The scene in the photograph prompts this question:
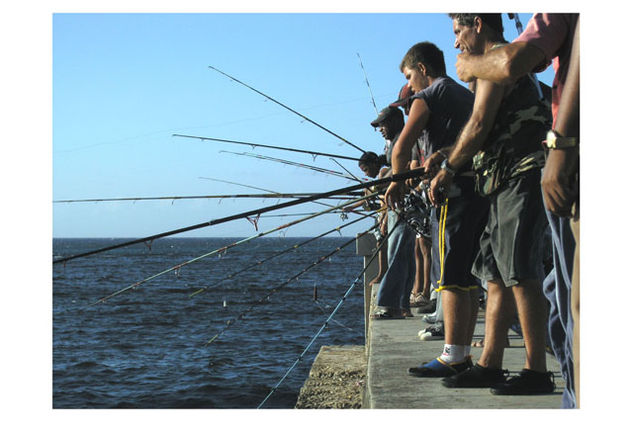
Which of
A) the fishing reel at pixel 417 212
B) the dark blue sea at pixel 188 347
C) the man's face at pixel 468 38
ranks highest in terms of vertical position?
the man's face at pixel 468 38

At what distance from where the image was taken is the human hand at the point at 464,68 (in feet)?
9.44

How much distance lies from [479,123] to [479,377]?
1132 millimetres

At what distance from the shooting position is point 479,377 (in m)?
3.48

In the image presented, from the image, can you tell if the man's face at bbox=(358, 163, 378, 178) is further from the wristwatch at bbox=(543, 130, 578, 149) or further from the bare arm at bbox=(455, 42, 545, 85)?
the wristwatch at bbox=(543, 130, 578, 149)

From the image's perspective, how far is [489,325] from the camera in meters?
3.43

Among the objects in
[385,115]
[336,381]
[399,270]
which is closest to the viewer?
[385,115]

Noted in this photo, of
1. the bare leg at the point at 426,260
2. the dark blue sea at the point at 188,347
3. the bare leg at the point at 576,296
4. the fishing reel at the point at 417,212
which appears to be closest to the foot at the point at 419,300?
the bare leg at the point at 426,260

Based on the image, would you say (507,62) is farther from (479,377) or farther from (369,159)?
(369,159)

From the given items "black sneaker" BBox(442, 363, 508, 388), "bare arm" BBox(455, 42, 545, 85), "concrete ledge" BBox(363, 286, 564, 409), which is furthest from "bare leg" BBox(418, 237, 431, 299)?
"bare arm" BBox(455, 42, 545, 85)

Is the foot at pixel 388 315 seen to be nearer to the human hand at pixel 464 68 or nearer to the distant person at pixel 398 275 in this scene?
the distant person at pixel 398 275

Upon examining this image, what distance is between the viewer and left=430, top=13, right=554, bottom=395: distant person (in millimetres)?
3135

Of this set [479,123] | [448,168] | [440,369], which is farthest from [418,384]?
[479,123]
